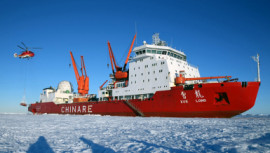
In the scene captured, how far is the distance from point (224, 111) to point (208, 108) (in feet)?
4.21

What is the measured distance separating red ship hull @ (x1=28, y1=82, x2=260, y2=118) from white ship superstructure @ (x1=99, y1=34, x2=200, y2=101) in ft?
3.91

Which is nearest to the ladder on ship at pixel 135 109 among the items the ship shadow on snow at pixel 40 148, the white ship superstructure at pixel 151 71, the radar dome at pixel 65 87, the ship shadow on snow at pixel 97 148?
the white ship superstructure at pixel 151 71

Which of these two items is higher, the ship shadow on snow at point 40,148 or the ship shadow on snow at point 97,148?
the ship shadow on snow at point 97,148

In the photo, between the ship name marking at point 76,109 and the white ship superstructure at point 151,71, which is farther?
the ship name marking at point 76,109

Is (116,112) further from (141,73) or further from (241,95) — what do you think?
(241,95)

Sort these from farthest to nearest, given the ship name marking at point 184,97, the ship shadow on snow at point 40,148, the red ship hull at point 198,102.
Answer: the ship name marking at point 184,97 < the red ship hull at point 198,102 < the ship shadow on snow at point 40,148

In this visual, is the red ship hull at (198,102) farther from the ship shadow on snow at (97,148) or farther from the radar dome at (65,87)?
the radar dome at (65,87)

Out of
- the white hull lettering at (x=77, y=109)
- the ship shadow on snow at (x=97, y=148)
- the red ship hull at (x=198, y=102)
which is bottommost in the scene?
the white hull lettering at (x=77, y=109)

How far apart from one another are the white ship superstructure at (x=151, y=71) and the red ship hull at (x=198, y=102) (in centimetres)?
119

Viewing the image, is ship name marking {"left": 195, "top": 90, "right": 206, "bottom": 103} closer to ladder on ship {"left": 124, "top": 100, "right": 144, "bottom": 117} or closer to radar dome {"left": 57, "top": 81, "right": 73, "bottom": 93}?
ladder on ship {"left": 124, "top": 100, "right": 144, "bottom": 117}

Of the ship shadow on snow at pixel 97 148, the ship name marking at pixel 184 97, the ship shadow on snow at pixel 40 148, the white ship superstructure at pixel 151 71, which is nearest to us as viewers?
the ship shadow on snow at pixel 97 148

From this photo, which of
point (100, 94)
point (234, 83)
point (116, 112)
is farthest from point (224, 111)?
point (100, 94)

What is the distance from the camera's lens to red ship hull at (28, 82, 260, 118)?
15039mm

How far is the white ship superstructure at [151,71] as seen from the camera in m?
19.7
